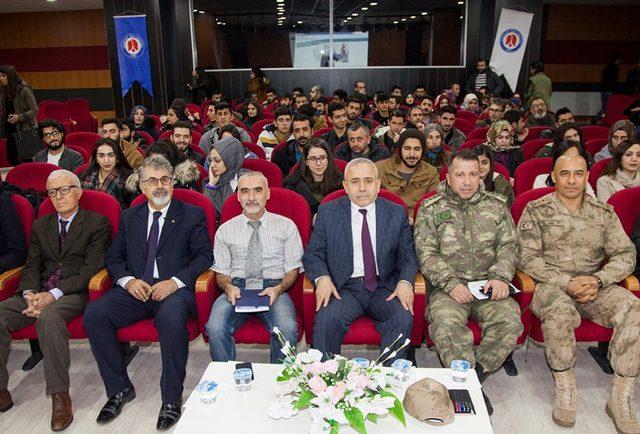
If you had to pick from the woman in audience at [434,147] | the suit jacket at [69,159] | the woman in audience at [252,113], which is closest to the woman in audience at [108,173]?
the suit jacket at [69,159]

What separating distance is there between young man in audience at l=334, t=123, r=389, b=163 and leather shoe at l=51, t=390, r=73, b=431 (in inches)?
118

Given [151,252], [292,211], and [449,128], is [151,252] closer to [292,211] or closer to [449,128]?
[292,211]

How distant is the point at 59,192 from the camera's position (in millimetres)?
3152

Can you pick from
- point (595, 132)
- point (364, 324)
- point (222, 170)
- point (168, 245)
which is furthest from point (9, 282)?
point (595, 132)

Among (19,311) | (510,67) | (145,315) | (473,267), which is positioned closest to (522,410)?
(473,267)

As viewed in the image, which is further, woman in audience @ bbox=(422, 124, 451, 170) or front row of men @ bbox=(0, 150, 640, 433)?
woman in audience @ bbox=(422, 124, 451, 170)

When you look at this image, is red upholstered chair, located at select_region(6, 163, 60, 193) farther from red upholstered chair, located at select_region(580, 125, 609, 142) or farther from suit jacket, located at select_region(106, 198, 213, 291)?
red upholstered chair, located at select_region(580, 125, 609, 142)

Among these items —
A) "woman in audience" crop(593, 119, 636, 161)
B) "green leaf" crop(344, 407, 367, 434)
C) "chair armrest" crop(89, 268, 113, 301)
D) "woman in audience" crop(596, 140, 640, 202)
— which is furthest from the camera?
"woman in audience" crop(593, 119, 636, 161)

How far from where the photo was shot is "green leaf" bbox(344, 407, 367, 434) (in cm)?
171

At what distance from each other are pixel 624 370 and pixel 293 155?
3.40 meters

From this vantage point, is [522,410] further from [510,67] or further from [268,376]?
[510,67]

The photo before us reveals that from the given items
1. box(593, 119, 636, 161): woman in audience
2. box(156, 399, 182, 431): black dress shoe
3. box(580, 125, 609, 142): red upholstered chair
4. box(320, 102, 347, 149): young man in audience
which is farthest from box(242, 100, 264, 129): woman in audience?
box(156, 399, 182, 431): black dress shoe

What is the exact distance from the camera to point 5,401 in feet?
9.69

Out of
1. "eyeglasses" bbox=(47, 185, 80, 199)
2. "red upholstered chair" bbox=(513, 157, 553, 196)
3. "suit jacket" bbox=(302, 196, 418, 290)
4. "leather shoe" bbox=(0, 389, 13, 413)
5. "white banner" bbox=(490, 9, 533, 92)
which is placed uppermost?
"white banner" bbox=(490, 9, 533, 92)
